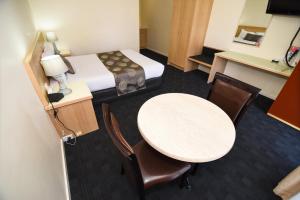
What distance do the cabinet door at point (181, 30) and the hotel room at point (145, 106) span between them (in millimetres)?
25

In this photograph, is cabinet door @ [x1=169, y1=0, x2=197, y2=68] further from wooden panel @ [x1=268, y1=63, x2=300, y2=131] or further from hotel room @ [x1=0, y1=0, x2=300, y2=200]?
wooden panel @ [x1=268, y1=63, x2=300, y2=131]

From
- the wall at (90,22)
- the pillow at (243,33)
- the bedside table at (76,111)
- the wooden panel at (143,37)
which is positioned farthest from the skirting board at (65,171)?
the wooden panel at (143,37)

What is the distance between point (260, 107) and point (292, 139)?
748 mm

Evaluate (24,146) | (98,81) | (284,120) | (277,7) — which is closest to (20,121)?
(24,146)

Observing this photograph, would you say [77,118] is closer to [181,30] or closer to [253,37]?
[181,30]

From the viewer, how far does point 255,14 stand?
2721 millimetres

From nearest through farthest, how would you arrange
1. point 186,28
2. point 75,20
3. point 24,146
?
1. point 24,146
2. point 75,20
3. point 186,28

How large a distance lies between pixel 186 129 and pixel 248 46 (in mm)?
2833

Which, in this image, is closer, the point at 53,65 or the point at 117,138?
the point at 117,138

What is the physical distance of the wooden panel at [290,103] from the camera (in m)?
2.02

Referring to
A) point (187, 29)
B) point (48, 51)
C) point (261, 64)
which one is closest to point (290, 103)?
point (261, 64)

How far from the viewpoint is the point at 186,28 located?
3477mm

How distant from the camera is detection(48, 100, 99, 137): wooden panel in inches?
67.5

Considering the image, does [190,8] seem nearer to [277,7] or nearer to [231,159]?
[277,7]
